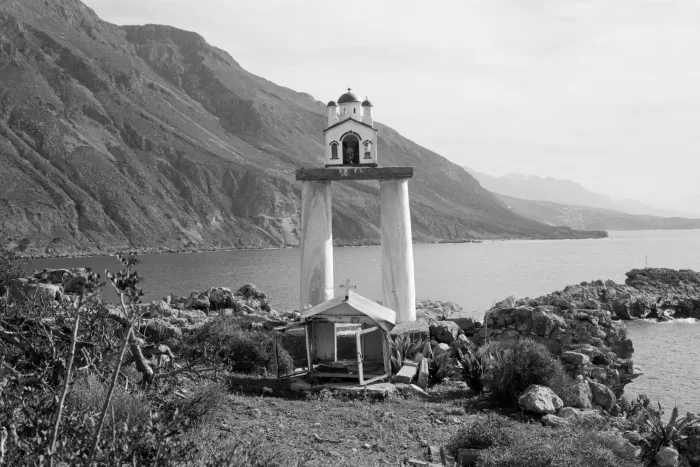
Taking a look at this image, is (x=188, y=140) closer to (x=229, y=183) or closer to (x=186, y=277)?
(x=229, y=183)

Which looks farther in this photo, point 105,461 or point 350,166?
point 350,166

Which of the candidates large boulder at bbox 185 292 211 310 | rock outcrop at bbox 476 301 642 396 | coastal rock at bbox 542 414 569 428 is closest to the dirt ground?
coastal rock at bbox 542 414 569 428

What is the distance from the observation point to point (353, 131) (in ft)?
62.5

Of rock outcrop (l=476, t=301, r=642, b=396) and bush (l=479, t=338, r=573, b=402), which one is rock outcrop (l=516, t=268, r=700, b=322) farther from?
bush (l=479, t=338, r=573, b=402)

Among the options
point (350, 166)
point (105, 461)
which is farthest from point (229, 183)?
point (105, 461)

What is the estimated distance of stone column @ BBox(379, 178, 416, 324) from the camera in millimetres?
18109

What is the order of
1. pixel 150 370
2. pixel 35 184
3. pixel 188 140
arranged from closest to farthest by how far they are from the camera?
pixel 150 370, pixel 35 184, pixel 188 140

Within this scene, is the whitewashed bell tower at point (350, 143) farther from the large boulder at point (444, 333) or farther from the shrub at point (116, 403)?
the shrub at point (116, 403)

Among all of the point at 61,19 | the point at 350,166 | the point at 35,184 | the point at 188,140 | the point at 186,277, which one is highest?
the point at 61,19

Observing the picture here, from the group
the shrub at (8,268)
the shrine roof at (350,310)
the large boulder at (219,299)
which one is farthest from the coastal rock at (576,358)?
the large boulder at (219,299)

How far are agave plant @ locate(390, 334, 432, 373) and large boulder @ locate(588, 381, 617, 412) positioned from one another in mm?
3480

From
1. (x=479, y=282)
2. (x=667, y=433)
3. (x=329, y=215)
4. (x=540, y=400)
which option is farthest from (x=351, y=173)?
(x=479, y=282)

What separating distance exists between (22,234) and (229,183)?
58.6 meters

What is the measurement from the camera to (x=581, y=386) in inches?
532
